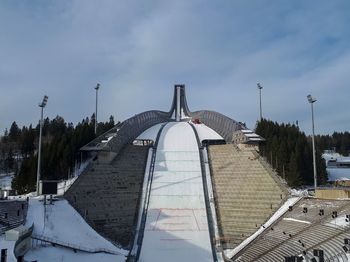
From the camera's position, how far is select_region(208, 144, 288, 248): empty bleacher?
28844 mm

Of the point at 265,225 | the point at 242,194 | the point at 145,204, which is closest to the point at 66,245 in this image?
the point at 145,204

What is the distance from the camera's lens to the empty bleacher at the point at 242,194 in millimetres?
28844

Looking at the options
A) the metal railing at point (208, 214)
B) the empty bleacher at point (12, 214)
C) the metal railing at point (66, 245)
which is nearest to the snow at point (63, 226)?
the metal railing at point (66, 245)

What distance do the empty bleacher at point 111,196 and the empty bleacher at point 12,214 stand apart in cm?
475

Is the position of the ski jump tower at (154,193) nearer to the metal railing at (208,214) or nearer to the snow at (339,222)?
the metal railing at (208,214)

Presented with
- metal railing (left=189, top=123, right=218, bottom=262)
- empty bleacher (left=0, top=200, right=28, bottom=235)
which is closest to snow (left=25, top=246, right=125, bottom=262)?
empty bleacher (left=0, top=200, right=28, bottom=235)

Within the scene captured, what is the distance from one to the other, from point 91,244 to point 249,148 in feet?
75.1

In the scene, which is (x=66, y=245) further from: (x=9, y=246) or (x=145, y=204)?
(x=145, y=204)

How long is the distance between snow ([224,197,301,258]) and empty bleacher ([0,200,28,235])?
501 inches

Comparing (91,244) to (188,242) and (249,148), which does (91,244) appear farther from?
(249,148)

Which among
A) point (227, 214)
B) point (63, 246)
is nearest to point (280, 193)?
point (227, 214)

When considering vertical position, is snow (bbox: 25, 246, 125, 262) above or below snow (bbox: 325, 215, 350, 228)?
below

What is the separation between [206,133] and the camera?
173 ft

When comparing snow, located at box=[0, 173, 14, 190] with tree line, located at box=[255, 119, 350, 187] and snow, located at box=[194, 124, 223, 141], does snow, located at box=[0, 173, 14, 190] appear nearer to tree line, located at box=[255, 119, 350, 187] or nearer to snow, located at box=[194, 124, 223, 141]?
snow, located at box=[194, 124, 223, 141]
